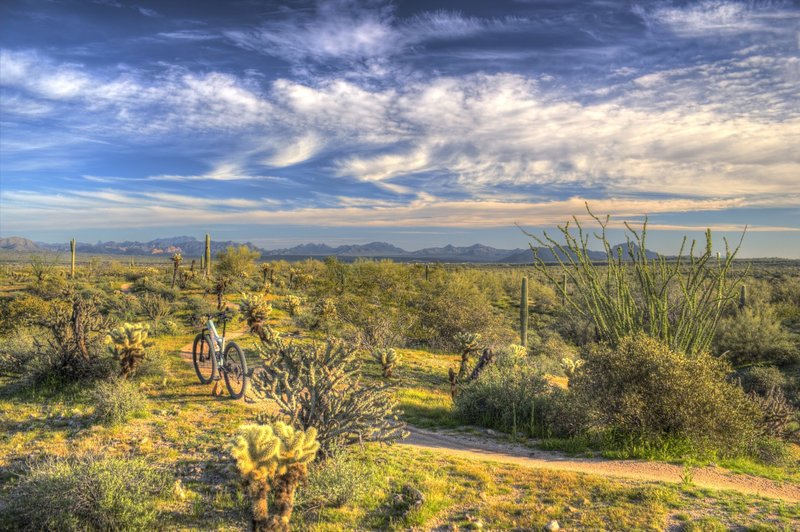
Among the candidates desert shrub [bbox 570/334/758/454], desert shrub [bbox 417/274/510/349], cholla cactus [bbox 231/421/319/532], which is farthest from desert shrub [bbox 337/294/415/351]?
cholla cactus [bbox 231/421/319/532]

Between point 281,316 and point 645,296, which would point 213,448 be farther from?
point 281,316

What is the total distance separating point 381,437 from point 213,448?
249 centimetres

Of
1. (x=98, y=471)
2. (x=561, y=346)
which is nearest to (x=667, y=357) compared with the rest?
(x=98, y=471)

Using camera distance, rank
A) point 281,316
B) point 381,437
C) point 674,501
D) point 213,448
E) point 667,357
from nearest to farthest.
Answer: point 674,501
point 381,437
point 213,448
point 667,357
point 281,316

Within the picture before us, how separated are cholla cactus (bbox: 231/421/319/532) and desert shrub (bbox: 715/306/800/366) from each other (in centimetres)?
2190

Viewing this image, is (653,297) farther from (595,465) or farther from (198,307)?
(198,307)

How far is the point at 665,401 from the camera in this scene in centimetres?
780

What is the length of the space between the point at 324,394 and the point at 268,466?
2012mm

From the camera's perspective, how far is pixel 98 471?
496 cm

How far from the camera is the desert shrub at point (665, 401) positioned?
7.77m

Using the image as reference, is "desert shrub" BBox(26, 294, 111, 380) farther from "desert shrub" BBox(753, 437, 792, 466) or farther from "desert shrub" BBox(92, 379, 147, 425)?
"desert shrub" BBox(753, 437, 792, 466)

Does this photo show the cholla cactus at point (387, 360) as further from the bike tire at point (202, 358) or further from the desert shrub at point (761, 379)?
the desert shrub at point (761, 379)

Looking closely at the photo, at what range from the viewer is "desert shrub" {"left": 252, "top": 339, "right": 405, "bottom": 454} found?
5895 millimetres

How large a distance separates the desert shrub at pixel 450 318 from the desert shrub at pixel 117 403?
16356 mm
